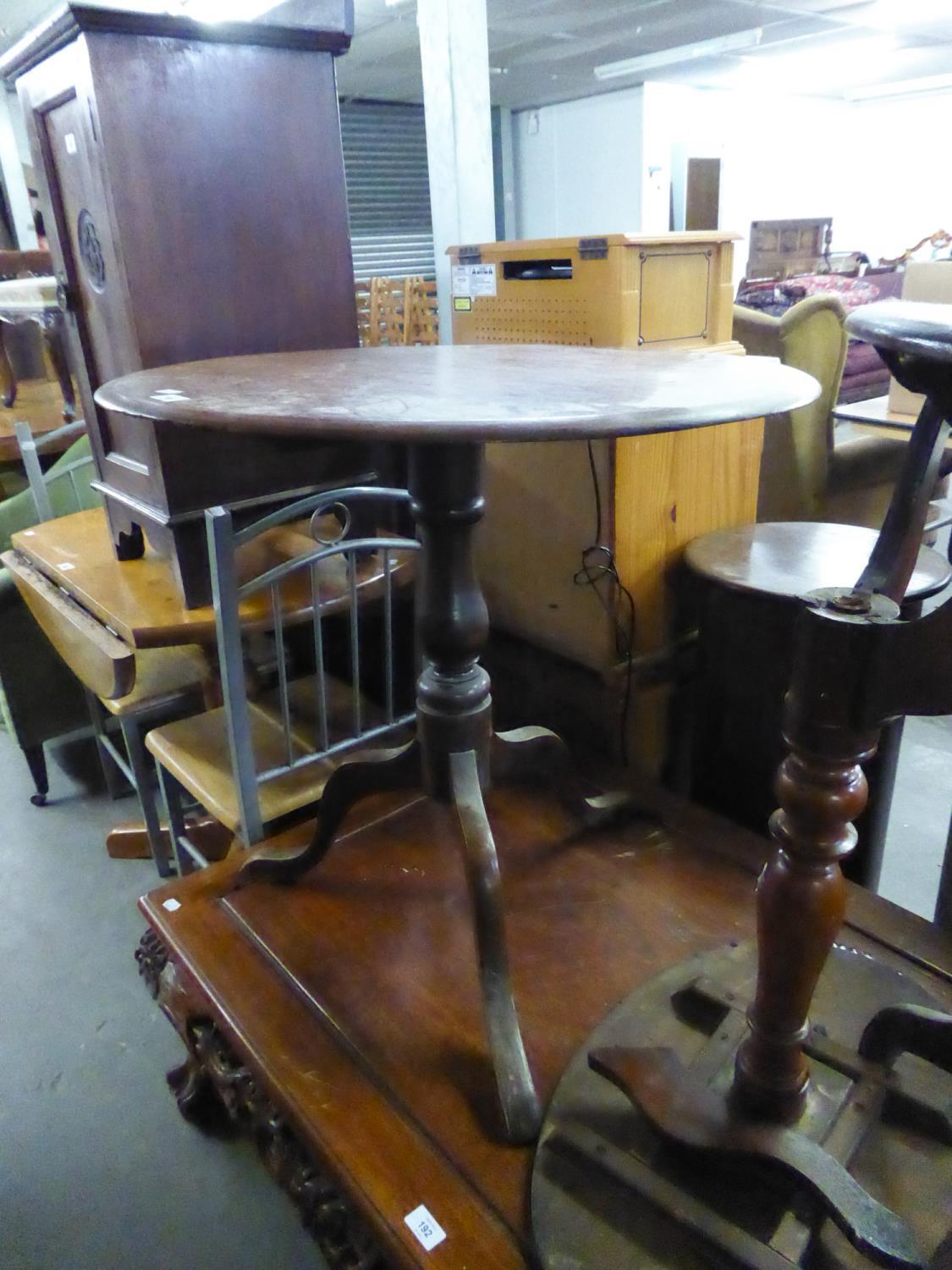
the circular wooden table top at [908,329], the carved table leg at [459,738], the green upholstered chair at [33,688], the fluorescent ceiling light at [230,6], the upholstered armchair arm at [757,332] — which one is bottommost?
the green upholstered chair at [33,688]

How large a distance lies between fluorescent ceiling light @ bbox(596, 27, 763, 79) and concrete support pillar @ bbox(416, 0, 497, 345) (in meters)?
5.01

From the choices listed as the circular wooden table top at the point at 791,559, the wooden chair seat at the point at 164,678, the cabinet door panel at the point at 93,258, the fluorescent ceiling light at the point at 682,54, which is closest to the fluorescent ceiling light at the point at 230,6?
the cabinet door panel at the point at 93,258

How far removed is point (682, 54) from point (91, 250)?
6868 mm

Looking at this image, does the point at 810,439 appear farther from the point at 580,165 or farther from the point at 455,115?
the point at 580,165

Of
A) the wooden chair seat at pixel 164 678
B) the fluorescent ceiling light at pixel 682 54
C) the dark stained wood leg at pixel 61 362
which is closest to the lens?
the wooden chair seat at pixel 164 678

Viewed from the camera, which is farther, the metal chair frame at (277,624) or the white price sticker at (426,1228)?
the metal chair frame at (277,624)

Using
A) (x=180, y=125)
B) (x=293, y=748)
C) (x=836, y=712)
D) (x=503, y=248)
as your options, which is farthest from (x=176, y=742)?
(x=836, y=712)

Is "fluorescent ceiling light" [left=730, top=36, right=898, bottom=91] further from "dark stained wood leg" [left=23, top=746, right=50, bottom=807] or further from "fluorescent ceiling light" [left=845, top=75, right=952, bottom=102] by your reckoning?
"dark stained wood leg" [left=23, top=746, right=50, bottom=807]

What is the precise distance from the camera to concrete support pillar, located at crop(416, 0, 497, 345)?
8.13 feet

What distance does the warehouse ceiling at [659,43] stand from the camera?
550cm

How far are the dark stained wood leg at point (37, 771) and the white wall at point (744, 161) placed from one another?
593cm

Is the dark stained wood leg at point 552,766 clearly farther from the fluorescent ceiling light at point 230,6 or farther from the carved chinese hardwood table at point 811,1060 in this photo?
the fluorescent ceiling light at point 230,6

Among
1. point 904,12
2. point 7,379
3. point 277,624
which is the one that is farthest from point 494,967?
point 904,12

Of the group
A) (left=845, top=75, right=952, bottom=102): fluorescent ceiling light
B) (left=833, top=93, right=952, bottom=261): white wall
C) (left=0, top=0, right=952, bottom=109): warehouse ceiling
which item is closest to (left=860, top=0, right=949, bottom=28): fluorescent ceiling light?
(left=0, top=0, right=952, bottom=109): warehouse ceiling
